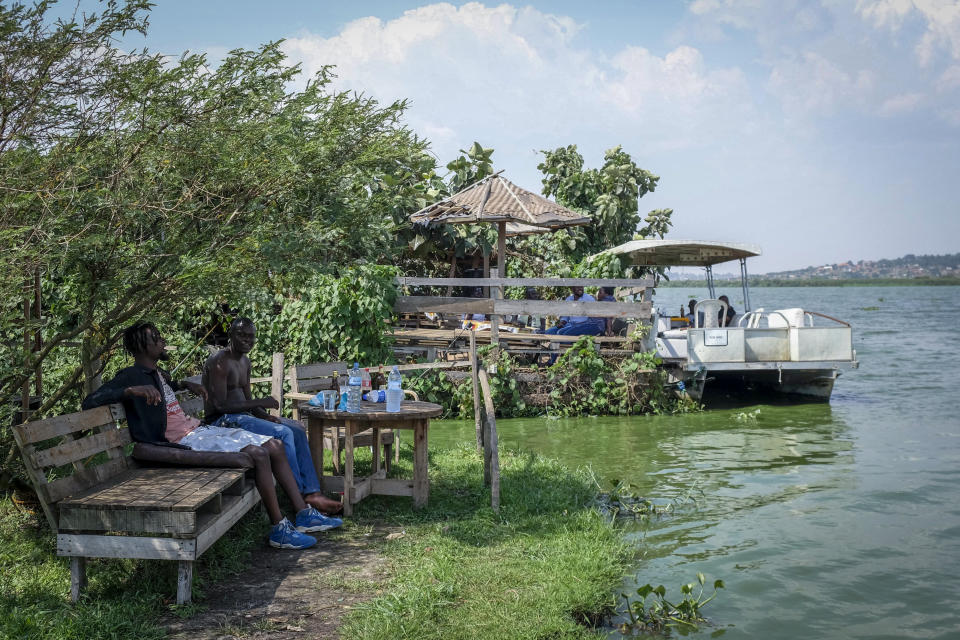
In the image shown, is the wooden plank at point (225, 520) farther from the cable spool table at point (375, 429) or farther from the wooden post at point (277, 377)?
the wooden post at point (277, 377)

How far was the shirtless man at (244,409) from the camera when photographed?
21.0 ft

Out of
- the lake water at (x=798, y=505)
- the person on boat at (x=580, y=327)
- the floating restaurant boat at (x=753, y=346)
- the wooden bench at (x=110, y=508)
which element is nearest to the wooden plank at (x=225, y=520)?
the wooden bench at (x=110, y=508)

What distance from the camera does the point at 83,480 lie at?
4926 mm

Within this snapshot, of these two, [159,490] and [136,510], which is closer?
[136,510]

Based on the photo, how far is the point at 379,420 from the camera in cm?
647

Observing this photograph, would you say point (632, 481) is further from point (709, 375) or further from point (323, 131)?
point (709, 375)

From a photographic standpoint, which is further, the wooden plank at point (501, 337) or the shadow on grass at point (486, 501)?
the wooden plank at point (501, 337)

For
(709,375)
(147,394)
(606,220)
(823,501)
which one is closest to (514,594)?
(147,394)

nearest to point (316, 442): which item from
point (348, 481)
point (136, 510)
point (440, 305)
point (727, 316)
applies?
point (348, 481)

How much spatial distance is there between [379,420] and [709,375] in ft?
38.3

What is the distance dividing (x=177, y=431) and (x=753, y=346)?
1191 centimetres

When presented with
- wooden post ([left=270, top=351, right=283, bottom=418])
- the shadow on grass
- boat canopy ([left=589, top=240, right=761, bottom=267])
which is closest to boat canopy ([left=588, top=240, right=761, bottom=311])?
boat canopy ([left=589, top=240, right=761, bottom=267])

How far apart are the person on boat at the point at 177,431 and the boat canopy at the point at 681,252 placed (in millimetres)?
11506

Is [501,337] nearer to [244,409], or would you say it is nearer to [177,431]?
[244,409]
